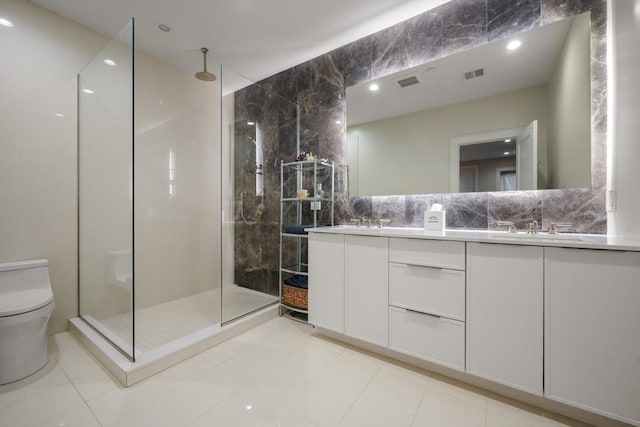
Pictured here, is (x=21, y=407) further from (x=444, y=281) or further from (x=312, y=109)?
(x=312, y=109)

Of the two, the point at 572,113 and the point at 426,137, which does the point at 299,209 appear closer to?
the point at 426,137

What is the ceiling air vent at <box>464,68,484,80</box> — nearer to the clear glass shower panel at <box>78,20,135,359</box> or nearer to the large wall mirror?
the large wall mirror

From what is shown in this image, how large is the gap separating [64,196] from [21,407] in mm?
1545

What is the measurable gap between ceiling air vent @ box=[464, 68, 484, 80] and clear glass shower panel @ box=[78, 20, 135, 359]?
2.30 meters

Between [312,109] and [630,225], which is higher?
[312,109]

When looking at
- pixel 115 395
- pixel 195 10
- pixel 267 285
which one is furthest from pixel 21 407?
pixel 195 10

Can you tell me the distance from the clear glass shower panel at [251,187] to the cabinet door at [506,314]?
1880mm

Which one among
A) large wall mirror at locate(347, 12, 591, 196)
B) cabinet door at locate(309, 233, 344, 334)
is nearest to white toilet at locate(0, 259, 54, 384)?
cabinet door at locate(309, 233, 344, 334)

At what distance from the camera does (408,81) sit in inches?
84.1

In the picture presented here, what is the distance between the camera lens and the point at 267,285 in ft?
9.16

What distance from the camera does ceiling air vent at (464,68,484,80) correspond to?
1.85m

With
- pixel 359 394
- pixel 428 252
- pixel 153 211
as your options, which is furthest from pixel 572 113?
pixel 153 211

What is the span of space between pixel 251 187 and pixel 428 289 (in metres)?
1.94

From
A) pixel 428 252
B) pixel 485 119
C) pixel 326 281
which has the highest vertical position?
pixel 485 119
